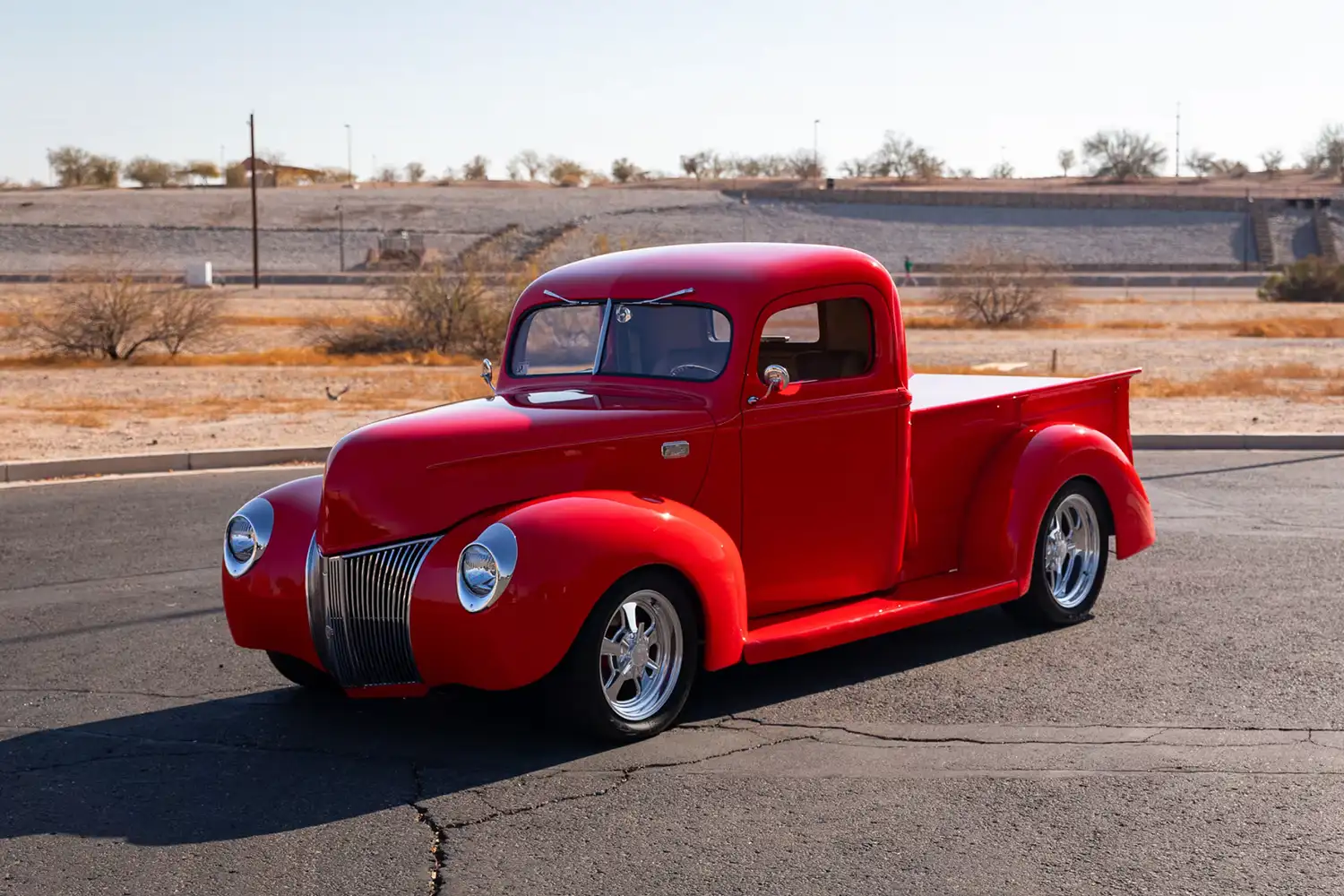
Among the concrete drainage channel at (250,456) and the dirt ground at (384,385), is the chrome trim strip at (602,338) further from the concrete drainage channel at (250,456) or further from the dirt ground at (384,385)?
the dirt ground at (384,385)

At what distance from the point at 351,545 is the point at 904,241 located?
3332 inches

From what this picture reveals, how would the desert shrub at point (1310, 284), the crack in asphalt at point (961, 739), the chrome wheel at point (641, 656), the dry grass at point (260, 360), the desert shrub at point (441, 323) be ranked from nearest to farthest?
the chrome wheel at point (641, 656), the crack in asphalt at point (961, 739), the dry grass at point (260, 360), the desert shrub at point (441, 323), the desert shrub at point (1310, 284)

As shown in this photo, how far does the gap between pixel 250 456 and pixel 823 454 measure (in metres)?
9.05

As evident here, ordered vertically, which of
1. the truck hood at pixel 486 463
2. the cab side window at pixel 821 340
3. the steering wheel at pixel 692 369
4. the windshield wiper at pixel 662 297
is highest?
the windshield wiper at pixel 662 297

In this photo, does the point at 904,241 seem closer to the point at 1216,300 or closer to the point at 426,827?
the point at 1216,300

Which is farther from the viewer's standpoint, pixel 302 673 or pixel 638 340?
pixel 638 340

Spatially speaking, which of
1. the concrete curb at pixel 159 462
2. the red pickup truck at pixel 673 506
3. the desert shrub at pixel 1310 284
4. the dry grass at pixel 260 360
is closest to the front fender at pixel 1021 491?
the red pickup truck at pixel 673 506

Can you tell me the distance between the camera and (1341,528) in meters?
10.7

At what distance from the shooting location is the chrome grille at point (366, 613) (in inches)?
223

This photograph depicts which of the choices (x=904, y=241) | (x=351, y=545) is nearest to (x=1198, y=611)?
(x=351, y=545)

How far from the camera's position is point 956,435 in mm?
7414

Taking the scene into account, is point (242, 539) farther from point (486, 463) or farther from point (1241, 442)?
point (1241, 442)

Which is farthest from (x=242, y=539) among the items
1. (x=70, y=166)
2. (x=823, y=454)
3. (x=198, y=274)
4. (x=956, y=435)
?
(x=70, y=166)

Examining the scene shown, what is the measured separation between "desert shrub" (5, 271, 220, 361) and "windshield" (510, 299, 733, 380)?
73.4 feet
